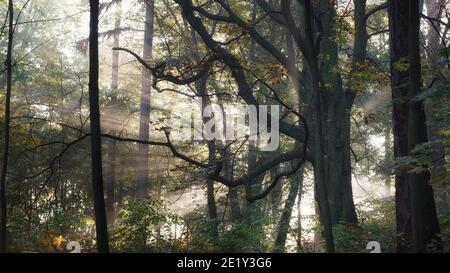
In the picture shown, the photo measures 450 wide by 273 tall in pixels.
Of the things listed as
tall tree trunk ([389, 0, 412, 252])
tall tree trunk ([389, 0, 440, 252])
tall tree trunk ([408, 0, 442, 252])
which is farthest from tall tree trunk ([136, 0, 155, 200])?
tall tree trunk ([408, 0, 442, 252])

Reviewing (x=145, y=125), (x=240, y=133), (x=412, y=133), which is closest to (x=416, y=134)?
(x=412, y=133)


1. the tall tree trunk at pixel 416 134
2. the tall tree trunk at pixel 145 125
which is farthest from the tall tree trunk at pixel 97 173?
the tall tree trunk at pixel 145 125

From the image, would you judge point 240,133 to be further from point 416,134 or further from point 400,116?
point 416,134

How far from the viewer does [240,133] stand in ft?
76.2

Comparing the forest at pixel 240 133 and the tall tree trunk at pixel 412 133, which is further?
the forest at pixel 240 133

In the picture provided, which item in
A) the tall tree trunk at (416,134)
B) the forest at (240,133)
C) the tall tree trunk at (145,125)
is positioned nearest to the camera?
the tall tree trunk at (416,134)

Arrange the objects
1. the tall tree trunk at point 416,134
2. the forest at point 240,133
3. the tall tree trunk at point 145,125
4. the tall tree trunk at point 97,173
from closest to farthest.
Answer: the tall tree trunk at point 97,173 < the tall tree trunk at point 416,134 < the forest at point 240,133 < the tall tree trunk at point 145,125

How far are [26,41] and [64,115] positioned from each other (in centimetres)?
1172

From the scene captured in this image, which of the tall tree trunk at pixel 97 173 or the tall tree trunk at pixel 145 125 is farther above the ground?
the tall tree trunk at pixel 145 125

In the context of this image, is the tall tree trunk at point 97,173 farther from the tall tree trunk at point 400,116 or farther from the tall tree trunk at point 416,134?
the tall tree trunk at point 400,116

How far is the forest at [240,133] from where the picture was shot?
21.3 feet

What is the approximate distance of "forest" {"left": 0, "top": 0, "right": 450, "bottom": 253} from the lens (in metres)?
6.50
